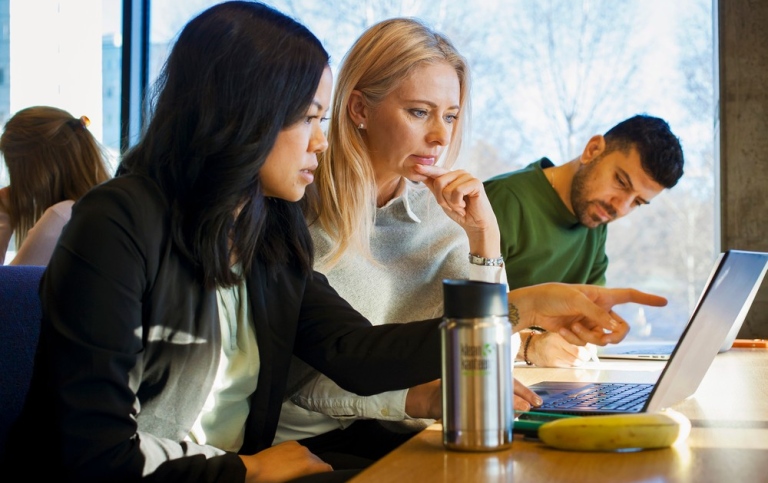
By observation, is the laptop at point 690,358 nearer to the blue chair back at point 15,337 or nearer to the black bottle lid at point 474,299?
the black bottle lid at point 474,299

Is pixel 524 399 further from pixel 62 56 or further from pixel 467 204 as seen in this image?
pixel 62 56

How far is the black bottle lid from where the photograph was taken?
0.87 metres

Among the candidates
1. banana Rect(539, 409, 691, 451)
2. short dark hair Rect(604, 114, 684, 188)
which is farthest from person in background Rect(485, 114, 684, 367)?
banana Rect(539, 409, 691, 451)

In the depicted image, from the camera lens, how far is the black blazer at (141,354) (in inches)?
40.5

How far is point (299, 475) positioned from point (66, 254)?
40 centimetres

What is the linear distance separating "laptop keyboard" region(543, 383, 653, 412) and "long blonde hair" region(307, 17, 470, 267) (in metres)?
0.58

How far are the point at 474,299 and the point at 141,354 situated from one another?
481 mm

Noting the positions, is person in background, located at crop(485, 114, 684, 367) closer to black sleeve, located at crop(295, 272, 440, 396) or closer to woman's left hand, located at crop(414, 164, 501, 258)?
woman's left hand, located at crop(414, 164, 501, 258)

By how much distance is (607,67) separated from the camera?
11.4 feet

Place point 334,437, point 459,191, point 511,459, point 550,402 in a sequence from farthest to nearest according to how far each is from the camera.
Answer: point 459,191, point 334,437, point 550,402, point 511,459

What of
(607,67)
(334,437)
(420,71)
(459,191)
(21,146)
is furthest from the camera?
(607,67)

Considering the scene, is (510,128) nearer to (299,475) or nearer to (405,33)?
(405,33)

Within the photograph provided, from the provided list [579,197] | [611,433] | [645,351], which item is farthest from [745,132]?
[611,433]

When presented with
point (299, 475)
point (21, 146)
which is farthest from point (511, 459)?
point (21, 146)
